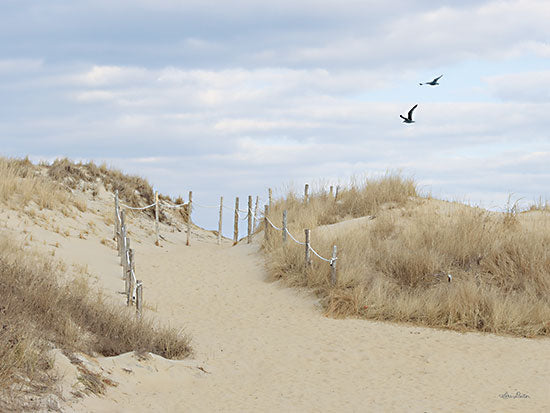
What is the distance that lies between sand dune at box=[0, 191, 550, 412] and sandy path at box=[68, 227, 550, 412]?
2 cm

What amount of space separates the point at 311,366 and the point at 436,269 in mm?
5327

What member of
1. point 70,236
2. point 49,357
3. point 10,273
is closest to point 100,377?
point 49,357

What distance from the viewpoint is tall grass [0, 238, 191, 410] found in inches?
237

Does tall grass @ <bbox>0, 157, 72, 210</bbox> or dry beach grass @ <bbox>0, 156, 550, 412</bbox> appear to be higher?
tall grass @ <bbox>0, 157, 72, 210</bbox>

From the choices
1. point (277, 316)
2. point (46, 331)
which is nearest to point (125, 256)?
point (277, 316)

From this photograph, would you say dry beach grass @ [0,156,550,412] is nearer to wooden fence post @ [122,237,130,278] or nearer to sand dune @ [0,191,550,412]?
sand dune @ [0,191,550,412]

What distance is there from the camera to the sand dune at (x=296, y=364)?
25.4 ft

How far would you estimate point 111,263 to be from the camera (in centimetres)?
1702

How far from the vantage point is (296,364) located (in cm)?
988

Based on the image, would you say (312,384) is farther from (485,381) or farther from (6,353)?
(6,353)

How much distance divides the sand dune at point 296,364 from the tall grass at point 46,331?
1.27ft

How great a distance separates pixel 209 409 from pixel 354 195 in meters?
14.8
